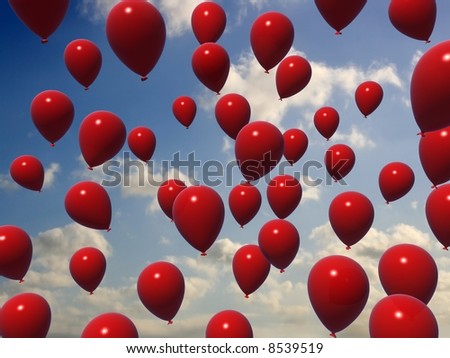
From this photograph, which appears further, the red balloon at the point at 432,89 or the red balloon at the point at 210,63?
the red balloon at the point at 210,63

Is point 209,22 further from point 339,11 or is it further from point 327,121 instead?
point 327,121

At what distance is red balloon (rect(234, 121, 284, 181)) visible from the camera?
719 centimetres

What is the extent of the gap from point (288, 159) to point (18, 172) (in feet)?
16.7

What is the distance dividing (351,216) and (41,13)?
5551 millimetres

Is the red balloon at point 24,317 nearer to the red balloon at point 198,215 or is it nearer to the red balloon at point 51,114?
the red balloon at point 198,215

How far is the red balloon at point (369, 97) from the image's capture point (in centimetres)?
1067

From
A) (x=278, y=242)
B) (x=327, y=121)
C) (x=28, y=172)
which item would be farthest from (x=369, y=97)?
(x=28, y=172)

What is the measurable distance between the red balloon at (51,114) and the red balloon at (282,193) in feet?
12.3

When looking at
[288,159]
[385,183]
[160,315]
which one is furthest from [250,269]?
[385,183]

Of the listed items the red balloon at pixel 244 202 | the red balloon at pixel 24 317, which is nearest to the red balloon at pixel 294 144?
the red balloon at pixel 244 202

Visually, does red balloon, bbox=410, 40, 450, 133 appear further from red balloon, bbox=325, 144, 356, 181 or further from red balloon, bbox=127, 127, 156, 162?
red balloon, bbox=127, 127, 156, 162

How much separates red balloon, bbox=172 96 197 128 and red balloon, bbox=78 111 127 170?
2.36m

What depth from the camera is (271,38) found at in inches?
345
